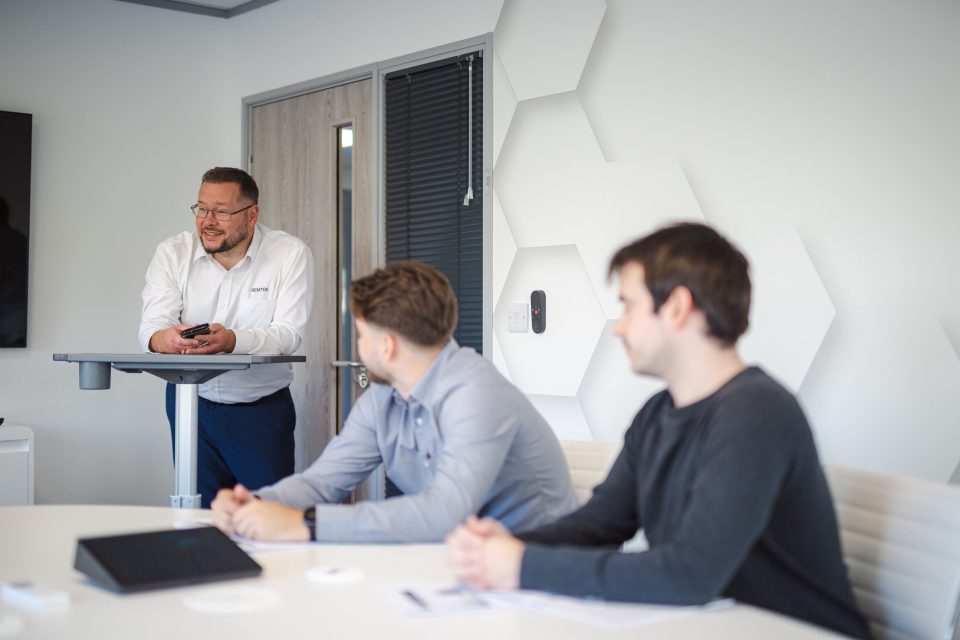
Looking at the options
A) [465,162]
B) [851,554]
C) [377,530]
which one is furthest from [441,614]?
[465,162]

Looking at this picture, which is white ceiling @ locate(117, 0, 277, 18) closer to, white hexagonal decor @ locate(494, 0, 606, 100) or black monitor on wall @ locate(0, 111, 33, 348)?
black monitor on wall @ locate(0, 111, 33, 348)

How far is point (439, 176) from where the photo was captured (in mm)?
3979

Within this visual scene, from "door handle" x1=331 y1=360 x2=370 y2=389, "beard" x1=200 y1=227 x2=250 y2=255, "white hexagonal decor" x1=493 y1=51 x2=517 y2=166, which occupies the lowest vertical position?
"door handle" x1=331 y1=360 x2=370 y2=389

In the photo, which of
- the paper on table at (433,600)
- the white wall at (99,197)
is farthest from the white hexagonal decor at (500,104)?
the paper on table at (433,600)

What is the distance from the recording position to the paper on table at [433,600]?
116 cm

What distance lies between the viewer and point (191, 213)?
485 centimetres

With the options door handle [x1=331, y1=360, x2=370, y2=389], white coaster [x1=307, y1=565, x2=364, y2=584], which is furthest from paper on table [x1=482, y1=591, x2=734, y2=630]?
door handle [x1=331, y1=360, x2=370, y2=389]

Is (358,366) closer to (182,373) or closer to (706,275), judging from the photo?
(182,373)

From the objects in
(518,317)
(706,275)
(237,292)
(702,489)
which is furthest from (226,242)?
(702,489)

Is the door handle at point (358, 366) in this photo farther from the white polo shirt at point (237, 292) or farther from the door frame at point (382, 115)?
the white polo shirt at point (237, 292)

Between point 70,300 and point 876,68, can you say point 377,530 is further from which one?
point 70,300

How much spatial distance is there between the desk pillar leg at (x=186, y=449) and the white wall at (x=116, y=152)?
2016mm

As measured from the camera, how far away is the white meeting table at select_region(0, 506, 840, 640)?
1.07m

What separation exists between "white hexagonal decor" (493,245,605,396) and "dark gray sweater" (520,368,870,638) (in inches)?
76.8
